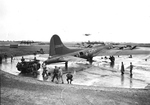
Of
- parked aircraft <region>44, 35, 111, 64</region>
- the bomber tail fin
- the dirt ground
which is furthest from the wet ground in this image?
→ the bomber tail fin

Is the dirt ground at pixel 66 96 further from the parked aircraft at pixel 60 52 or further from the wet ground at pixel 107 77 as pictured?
the parked aircraft at pixel 60 52

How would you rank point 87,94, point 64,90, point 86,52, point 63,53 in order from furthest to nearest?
point 86,52 → point 63,53 → point 64,90 → point 87,94

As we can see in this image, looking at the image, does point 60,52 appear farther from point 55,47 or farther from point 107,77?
point 107,77

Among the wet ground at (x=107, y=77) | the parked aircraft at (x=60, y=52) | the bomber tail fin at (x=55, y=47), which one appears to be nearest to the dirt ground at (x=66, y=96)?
the wet ground at (x=107, y=77)

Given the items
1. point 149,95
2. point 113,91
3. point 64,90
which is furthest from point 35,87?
point 149,95

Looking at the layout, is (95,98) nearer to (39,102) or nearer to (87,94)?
(87,94)

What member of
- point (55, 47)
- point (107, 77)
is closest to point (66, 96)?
point (107, 77)

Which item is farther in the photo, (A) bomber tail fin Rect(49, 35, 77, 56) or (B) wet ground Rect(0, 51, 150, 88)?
(A) bomber tail fin Rect(49, 35, 77, 56)

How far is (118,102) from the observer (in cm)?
682

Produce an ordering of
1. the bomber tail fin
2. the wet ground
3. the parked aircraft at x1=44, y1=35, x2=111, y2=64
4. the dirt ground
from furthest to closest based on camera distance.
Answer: the bomber tail fin → the parked aircraft at x1=44, y1=35, x2=111, y2=64 → the wet ground → the dirt ground

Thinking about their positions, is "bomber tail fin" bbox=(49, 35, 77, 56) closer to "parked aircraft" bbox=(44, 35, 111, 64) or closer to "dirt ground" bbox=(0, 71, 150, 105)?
"parked aircraft" bbox=(44, 35, 111, 64)

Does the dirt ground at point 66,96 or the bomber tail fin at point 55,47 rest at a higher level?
the bomber tail fin at point 55,47

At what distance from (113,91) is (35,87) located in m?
4.87

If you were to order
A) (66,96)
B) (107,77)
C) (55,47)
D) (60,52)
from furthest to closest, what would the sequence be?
1. (60,52)
2. (55,47)
3. (107,77)
4. (66,96)
